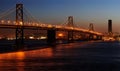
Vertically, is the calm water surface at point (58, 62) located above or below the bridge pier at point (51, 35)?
below

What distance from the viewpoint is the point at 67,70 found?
3453 centimetres

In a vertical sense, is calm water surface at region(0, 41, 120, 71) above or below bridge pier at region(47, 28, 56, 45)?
below

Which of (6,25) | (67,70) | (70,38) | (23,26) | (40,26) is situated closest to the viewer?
(67,70)

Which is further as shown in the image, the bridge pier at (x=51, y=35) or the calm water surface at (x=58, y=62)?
the bridge pier at (x=51, y=35)

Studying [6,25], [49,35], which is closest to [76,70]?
[6,25]

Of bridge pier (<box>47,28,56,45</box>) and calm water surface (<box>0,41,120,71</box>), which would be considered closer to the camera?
calm water surface (<box>0,41,120,71</box>)

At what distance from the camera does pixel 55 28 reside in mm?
129625

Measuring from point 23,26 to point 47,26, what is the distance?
23617mm

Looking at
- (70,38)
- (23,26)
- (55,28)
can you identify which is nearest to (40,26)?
(23,26)

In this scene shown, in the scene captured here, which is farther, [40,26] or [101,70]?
[40,26]

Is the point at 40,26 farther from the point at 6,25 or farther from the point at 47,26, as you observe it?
the point at 6,25

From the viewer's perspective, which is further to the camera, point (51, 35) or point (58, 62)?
point (51, 35)

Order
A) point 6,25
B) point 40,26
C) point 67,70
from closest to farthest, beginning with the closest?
point 67,70 → point 6,25 → point 40,26

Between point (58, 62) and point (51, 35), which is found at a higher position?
point (51, 35)
